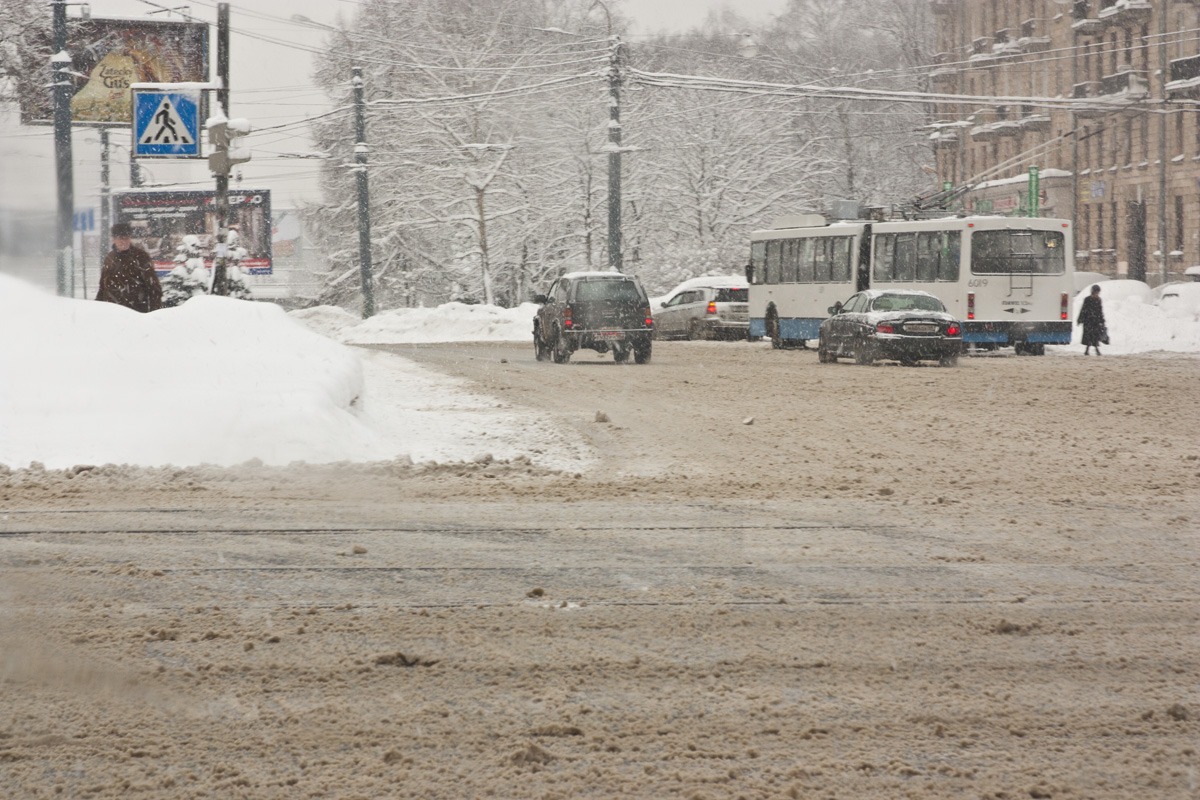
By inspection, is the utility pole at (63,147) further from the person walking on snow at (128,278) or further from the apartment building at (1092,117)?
the apartment building at (1092,117)

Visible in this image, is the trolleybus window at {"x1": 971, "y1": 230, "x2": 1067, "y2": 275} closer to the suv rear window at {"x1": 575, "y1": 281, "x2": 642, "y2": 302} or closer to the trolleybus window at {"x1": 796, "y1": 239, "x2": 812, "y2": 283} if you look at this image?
the trolleybus window at {"x1": 796, "y1": 239, "x2": 812, "y2": 283}

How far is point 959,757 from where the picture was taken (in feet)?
14.8

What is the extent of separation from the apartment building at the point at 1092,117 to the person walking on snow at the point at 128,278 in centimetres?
2928

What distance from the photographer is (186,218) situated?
68.5 m

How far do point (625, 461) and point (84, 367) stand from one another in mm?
4589

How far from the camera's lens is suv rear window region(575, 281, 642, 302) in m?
31.1

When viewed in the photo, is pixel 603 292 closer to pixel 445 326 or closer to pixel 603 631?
pixel 445 326

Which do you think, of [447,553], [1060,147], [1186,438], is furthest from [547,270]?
[447,553]

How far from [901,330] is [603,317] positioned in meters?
5.62

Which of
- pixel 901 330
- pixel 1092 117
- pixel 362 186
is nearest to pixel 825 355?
pixel 901 330

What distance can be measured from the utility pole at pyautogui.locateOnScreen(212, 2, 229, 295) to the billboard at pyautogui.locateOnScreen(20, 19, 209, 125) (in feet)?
49.3

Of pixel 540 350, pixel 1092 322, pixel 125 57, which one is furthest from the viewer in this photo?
pixel 125 57

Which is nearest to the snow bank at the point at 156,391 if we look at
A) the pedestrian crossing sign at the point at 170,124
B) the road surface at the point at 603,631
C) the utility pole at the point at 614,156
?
the road surface at the point at 603,631

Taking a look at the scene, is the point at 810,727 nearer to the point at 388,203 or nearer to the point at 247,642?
the point at 247,642
